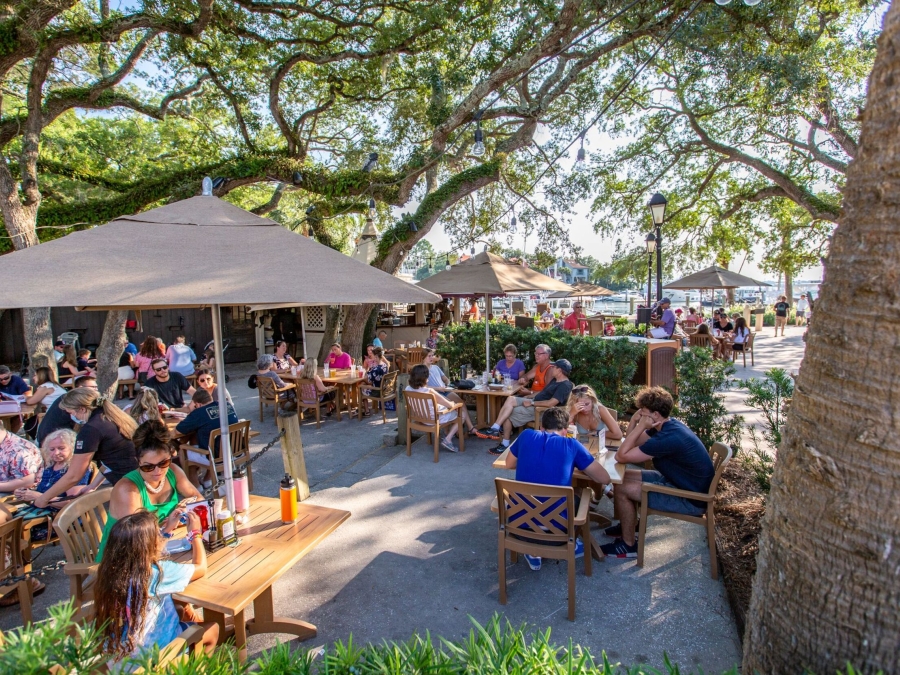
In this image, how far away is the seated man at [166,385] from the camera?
20.5ft

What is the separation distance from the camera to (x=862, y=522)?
1.51 metres

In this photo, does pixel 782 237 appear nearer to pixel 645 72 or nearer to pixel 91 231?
pixel 645 72

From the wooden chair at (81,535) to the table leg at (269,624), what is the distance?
2.99 feet

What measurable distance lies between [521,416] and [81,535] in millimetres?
4722

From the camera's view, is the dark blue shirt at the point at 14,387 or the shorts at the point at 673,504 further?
the dark blue shirt at the point at 14,387

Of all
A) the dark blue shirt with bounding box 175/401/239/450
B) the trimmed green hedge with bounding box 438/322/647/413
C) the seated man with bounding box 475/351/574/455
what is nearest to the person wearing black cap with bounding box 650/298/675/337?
the trimmed green hedge with bounding box 438/322/647/413

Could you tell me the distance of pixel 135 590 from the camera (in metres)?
2.04

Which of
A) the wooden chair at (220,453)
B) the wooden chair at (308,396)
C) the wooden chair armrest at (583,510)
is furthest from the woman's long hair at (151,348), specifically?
the wooden chair armrest at (583,510)

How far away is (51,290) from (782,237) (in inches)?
724

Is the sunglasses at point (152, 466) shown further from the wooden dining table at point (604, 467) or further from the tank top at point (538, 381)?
the tank top at point (538, 381)

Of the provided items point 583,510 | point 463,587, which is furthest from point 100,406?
point 583,510

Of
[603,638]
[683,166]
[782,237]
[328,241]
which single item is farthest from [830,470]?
[782,237]

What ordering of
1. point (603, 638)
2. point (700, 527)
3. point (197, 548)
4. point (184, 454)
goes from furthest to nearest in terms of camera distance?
point (184, 454), point (700, 527), point (603, 638), point (197, 548)

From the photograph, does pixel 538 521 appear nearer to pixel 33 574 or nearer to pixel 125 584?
pixel 125 584
